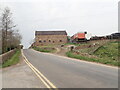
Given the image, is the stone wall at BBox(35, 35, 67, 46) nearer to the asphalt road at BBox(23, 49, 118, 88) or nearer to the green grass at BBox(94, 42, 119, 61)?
the green grass at BBox(94, 42, 119, 61)

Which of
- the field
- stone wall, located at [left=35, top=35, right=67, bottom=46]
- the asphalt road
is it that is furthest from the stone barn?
the asphalt road

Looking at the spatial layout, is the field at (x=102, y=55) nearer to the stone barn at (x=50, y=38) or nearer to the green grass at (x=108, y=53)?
the green grass at (x=108, y=53)

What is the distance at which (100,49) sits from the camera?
105 ft

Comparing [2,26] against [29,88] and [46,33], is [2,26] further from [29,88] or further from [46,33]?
[46,33]

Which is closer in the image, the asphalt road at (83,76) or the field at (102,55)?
the asphalt road at (83,76)

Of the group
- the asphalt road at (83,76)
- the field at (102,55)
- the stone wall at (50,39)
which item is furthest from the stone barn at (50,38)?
the asphalt road at (83,76)

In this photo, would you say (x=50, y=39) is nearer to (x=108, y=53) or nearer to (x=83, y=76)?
(x=108, y=53)

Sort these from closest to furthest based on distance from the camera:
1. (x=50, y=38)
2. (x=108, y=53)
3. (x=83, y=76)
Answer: (x=83, y=76), (x=108, y=53), (x=50, y=38)

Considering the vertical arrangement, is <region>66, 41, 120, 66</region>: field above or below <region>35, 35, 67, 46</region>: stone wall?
below

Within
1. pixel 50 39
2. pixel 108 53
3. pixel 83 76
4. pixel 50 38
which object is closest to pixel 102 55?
pixel 108 53

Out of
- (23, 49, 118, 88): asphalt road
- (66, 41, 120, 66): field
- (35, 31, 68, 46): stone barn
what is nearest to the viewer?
(23, 49, 118, 88): asphalt road

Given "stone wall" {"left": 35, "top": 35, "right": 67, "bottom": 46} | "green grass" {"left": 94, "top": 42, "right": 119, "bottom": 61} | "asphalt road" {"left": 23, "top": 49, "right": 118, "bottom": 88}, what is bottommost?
"asphalt road" {"left": 23, "top": 49, "right": 118, "bottom": 88}

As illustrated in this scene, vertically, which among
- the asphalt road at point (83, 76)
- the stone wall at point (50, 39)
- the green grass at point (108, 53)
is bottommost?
the asphalt road at point (83, 76)

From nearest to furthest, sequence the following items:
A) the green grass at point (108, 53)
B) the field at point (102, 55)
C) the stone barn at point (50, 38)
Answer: the field at point (102, 55), the green grass at point (108, 53), the stone barn at point (50, 38)
